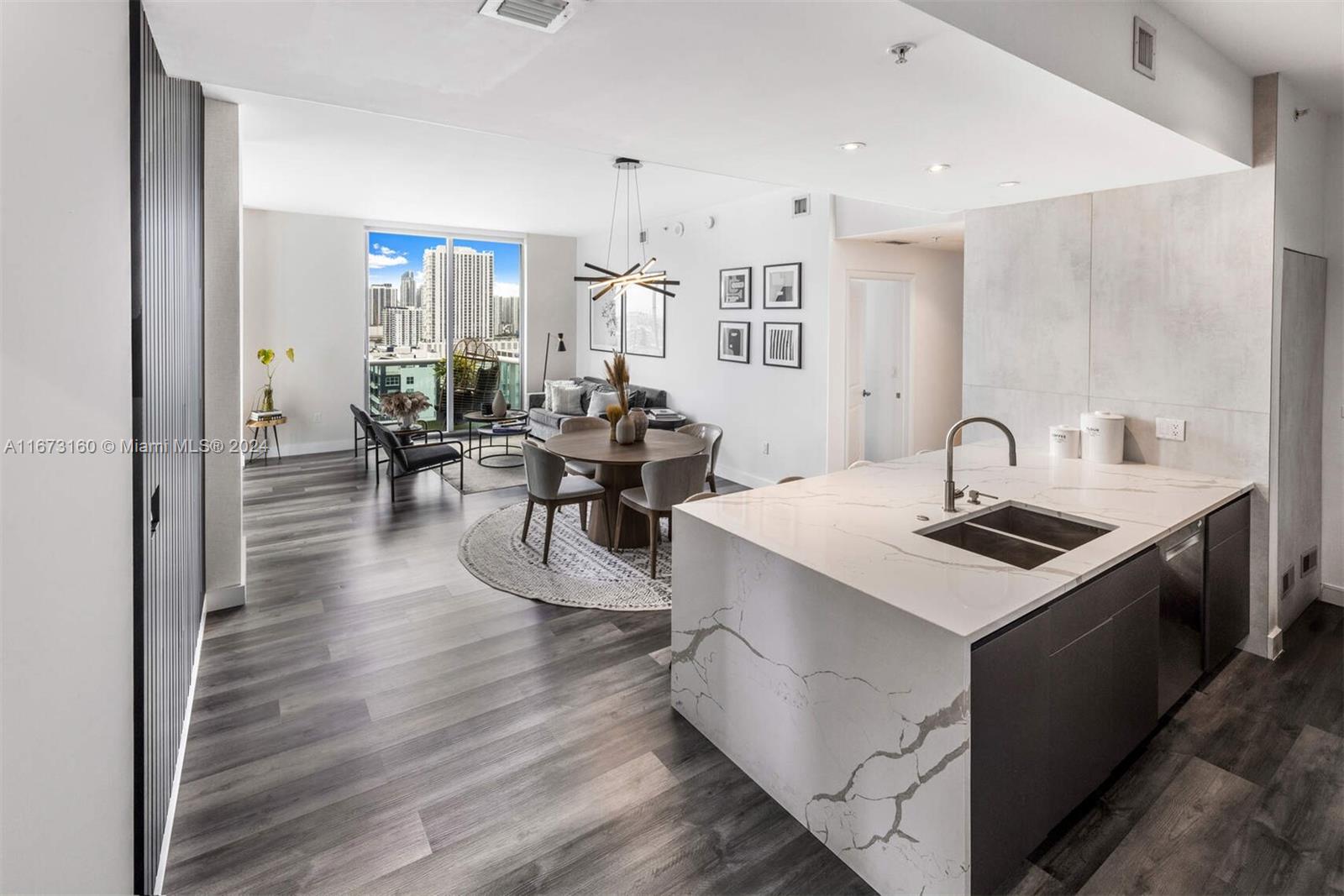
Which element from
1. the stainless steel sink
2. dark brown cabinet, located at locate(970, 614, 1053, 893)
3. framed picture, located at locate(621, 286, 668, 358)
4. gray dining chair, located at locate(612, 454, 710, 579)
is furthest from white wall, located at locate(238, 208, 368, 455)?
dark brown cabinet, located at locate(970, 614, 1053, 893)

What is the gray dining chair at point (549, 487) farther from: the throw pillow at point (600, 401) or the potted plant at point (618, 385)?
the throw pillow at point (600, 401)

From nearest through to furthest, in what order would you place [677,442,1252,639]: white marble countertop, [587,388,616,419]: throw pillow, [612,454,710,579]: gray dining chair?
[677,442,1252,639]: white marble countertop → [612,454,710,579]: gray dining chair → [587,388,616,419]: throw pillow

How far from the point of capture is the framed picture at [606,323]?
883cm

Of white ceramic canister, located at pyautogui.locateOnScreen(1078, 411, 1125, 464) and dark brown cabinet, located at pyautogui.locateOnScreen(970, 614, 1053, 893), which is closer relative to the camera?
dark brown cabinet, located at pyautogui.locateOnScreen(970, 614, 1053, 893)

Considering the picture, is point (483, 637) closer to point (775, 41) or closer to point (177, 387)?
point (177, 387)

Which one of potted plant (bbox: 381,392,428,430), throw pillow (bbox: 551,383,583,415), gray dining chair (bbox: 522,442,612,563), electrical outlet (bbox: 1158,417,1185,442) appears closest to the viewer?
electrical outlet (bbox: 1158,417,1185,442)

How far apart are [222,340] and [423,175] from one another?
2910 millimetres

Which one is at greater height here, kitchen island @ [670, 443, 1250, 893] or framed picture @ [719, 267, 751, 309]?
framed picture @ [719, 267, 751, 309]

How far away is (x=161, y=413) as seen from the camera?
2018 mm

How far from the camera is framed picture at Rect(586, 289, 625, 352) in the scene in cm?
883

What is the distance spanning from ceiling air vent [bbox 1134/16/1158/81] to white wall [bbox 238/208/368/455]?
8.03 m

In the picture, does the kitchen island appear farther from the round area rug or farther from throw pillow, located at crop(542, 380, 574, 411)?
throw pillow, located at crop(542, 380, 574, 411)

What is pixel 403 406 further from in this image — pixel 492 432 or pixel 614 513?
pixel 614 513

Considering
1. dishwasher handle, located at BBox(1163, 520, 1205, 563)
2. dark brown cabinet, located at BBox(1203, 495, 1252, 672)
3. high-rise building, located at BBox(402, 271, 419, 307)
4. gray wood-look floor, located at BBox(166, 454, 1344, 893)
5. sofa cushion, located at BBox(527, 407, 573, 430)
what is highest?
high-rise building, located at BBox(402, 271, 419, 307)
